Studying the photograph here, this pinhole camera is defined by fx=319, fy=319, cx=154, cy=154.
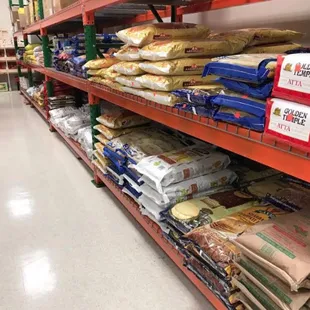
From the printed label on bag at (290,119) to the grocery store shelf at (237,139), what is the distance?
0.16 ft

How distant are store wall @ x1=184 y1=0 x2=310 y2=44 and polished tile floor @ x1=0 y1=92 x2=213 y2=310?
1.51 meters

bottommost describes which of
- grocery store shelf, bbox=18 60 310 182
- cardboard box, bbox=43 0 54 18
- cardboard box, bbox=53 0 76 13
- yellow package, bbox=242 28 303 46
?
grocery store shelf, bbox=18 60 310 182

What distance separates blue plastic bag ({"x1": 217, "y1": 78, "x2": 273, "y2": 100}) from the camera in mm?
909

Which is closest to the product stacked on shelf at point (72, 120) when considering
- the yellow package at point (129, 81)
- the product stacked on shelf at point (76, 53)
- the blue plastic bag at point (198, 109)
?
the product stacked on shelf at point (76, 53)

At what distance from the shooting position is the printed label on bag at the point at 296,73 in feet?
2.42

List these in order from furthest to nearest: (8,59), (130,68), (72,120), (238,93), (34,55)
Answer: (8,59) → (34,55) → (72,120) → (130,68) → (238,93)

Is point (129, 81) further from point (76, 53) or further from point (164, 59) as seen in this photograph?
point (76, 53)

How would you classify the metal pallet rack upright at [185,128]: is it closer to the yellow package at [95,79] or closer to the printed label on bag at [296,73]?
the yellow package at [95,79]

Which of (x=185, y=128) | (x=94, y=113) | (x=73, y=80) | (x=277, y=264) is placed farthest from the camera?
(x=73, y=80)

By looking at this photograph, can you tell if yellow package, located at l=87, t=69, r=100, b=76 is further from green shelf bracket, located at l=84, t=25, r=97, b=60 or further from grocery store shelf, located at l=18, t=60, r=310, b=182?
grocery store shelf, located at l=18, t=60, r=310, b=182

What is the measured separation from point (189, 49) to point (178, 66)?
104 mm

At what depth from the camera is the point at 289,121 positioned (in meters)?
0.78

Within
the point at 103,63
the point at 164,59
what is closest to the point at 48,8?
the point at 103,63

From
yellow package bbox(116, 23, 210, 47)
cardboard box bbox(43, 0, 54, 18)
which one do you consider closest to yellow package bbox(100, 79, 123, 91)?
yellow package bbox(116, 23, 210, 47)
